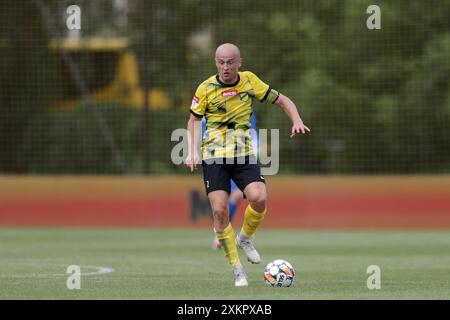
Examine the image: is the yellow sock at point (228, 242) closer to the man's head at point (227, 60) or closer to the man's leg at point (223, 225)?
the man's leg at point (223, 225)

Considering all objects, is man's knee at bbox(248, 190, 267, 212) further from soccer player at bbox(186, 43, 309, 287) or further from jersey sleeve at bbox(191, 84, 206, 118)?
jersey sleeve at bbox(191, 84, 206, 118)

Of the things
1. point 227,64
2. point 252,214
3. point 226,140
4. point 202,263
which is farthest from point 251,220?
point 202,263

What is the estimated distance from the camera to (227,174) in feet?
34.5

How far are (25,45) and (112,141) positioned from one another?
282cm

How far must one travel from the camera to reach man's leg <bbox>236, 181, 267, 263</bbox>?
10.5 meters

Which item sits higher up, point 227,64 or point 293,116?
point 227,64

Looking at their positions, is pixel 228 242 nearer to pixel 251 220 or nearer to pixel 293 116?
pixel 251 220

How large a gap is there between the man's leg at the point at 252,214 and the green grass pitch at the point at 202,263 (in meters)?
0.29

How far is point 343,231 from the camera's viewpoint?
2184cm

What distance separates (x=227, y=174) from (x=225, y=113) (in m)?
0.56

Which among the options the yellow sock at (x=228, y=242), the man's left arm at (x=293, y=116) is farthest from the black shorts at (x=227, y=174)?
the man's left arm at (x=293, y=116)

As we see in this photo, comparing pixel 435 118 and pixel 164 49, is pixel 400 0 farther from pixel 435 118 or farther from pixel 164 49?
pixel 164 49

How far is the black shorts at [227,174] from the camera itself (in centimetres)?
1044
